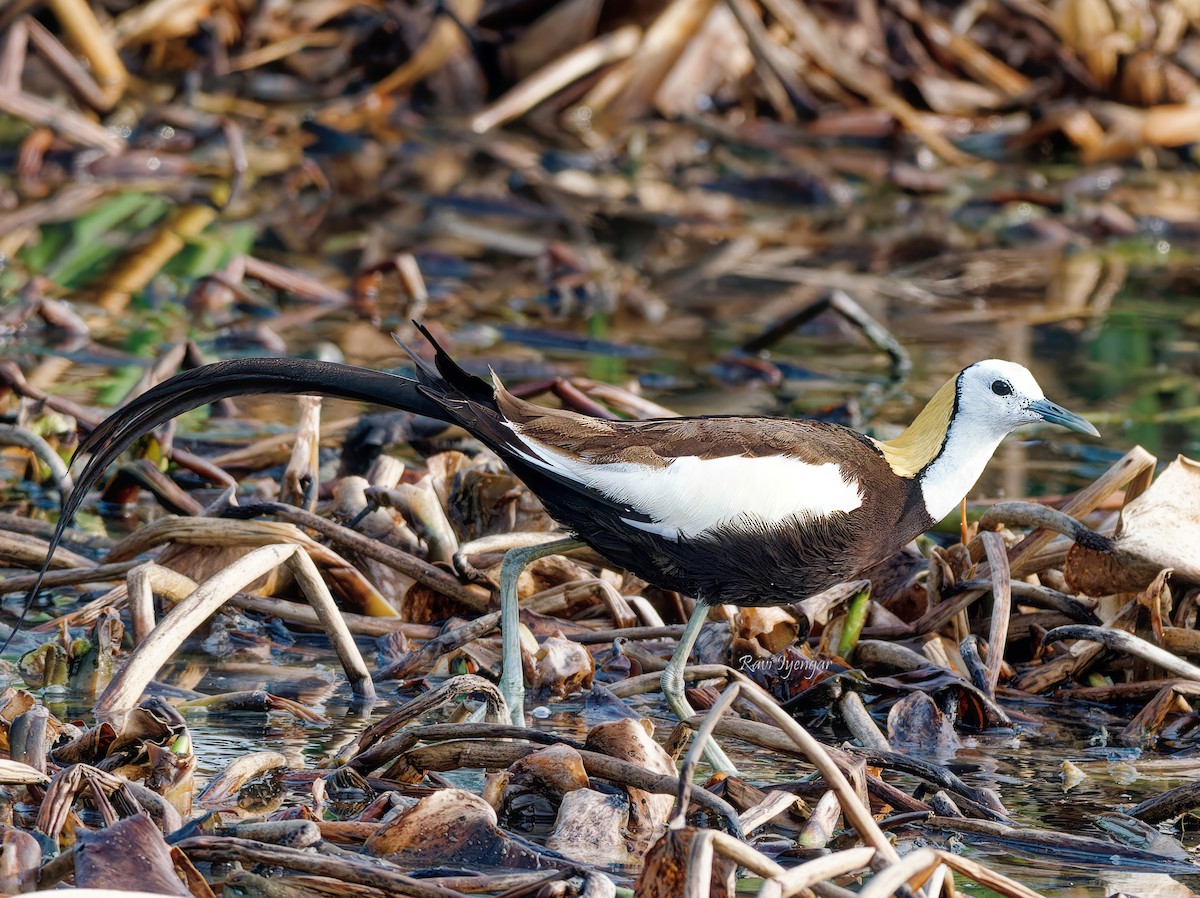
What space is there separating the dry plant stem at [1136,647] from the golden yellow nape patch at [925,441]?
0.64m

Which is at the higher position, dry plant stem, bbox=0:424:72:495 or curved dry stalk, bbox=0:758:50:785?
curved dry stalk, bbox=0:758:50:785

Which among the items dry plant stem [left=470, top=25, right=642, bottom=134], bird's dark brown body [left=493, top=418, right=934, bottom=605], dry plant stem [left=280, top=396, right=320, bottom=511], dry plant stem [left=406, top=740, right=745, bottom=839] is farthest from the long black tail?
dry plant stem [left=470, top=25, right=642, bottom=134]

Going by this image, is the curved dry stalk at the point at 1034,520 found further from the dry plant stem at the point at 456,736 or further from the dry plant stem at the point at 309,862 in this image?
the dry plant stem at the point at 309,862

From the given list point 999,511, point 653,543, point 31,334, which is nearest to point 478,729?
point 653,543

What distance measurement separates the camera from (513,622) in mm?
3729

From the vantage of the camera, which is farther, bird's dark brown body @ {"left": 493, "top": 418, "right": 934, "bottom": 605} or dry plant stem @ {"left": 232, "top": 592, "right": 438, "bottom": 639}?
dry plant stem @ {"left": 232, "top": 592, "right": 438, "bottom": 639}

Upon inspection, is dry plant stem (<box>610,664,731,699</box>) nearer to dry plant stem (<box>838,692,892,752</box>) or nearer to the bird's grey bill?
dry plant stem (<box>838,692,892,752</box>)

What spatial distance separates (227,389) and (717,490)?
1046 millimetres

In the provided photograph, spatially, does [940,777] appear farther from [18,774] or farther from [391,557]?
[18,774]

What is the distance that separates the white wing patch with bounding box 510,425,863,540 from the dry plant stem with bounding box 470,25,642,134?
8104 millimetres

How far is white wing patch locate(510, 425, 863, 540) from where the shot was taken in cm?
347

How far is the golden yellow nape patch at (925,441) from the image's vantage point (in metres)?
3.71

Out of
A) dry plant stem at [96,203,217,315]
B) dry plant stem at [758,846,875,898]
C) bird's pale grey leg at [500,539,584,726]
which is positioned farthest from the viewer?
dry plant stem at [96,203,217,315]

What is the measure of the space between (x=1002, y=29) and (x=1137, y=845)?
10845 mm
